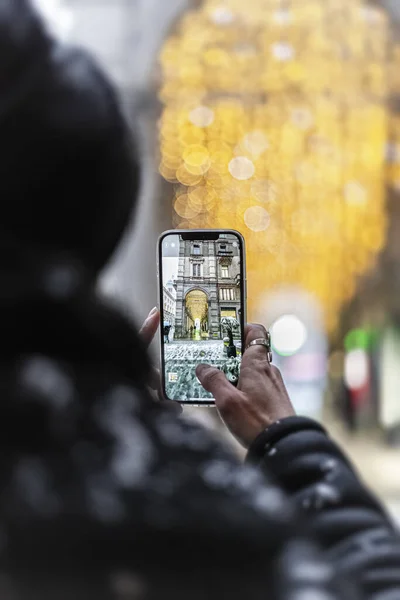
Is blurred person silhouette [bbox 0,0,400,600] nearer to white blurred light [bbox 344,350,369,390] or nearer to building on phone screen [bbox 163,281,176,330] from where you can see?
building on phone screen [bbox 163,281,176,330]

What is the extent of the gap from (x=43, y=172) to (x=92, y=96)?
37mm

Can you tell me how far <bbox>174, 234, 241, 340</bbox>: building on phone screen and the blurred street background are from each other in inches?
82.9

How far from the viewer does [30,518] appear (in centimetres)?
27

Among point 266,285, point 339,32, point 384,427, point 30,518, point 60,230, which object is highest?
point 339,32

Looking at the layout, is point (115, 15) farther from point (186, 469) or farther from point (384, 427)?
point (186, 469)

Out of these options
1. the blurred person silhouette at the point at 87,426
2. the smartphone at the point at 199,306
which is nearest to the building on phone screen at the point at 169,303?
the smartphone at the point at 199,306

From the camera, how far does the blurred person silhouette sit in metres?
0.27

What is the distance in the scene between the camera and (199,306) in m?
0.71

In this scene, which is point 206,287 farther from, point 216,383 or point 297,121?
point 297,121

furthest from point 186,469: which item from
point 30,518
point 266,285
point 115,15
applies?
point 115,15

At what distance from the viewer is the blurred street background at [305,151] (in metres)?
2.94

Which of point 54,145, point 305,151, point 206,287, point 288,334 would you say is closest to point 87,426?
point 54,145

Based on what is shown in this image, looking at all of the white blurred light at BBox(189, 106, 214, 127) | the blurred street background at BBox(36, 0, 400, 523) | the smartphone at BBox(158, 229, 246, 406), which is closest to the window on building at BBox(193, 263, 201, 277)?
the smartphone at BBox(158, 229, 246, 406)

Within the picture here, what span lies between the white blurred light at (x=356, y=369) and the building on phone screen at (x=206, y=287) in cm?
244
